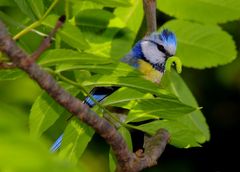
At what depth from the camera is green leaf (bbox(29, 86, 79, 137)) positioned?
1.45 meters

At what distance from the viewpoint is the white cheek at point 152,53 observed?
279 cm

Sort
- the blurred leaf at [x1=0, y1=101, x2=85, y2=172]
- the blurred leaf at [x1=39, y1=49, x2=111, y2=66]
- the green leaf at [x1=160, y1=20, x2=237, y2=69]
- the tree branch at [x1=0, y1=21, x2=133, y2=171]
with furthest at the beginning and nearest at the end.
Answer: the green leaf at [x1=160, y1=20, x2=237, y2=69], the blurred leaf at [x1=39, y1=49, x2=111, y2=66], the tree branch at [x1=0, y1=21, x2=133, y2=171], the blurred leaf at [x1=0, y1=101, x2=85, y2=172]

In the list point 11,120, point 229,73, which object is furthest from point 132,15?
point 229,73

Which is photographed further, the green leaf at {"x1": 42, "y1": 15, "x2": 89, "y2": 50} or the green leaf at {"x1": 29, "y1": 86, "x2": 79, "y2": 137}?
the green leaf at {"x1": 29, "y1": 86, "x2": 79, "y2": 137}

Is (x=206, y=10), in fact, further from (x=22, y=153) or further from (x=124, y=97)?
(x=22, y=153)

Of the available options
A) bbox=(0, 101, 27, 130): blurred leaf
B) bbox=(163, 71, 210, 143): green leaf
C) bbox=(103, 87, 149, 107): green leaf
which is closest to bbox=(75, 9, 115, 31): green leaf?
bbox=(163, 71, 210, 143): green leaf

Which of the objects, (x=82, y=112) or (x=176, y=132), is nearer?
(x=82, y=112)

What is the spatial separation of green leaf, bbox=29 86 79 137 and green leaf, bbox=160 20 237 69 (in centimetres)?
69

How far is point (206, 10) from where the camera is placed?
6.23 ft

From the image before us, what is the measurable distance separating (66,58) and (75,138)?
39 centimetres

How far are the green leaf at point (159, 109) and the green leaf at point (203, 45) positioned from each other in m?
0.59

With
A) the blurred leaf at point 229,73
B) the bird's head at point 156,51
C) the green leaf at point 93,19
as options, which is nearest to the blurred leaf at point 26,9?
the green leaf at point 93,19

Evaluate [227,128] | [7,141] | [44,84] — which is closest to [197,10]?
[44,84]

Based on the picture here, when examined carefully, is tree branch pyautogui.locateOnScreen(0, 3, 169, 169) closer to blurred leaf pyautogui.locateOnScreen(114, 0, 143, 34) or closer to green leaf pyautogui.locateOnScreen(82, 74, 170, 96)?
green leaf pyautogui.locateOnScreen(82, 74, 170, 96)
